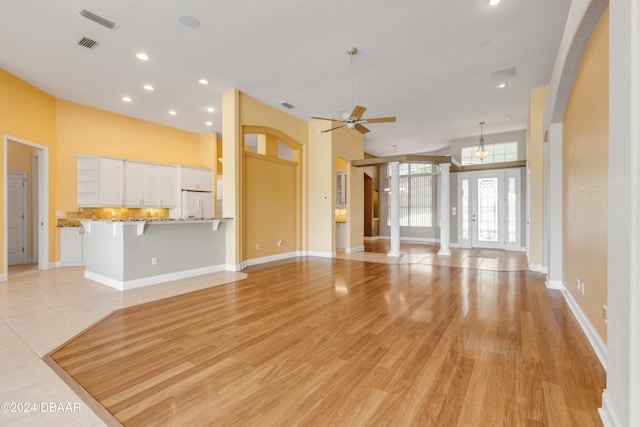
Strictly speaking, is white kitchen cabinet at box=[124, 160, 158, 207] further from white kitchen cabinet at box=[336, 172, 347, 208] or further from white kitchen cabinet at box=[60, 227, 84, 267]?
white kitchen cabinet at box=[336, 172, 347, 208]

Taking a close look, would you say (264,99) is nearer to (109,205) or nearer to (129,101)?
(129,101)

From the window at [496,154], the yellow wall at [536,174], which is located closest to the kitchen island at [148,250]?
the yellow wall at [536,174]

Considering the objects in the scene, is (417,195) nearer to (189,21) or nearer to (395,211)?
(395,211)

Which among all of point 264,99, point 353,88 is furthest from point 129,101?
point 353,88

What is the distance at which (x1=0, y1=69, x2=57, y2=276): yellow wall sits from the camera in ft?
17.6

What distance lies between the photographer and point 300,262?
7.43 metres

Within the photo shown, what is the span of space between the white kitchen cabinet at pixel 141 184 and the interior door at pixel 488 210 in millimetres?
10197

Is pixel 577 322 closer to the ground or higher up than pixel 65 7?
closer to the ground

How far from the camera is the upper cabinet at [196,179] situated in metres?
8.77

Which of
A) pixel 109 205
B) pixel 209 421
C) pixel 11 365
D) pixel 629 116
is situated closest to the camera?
pixel 629 116

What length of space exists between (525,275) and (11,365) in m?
7.41

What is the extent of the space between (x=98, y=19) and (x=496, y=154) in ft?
36.2

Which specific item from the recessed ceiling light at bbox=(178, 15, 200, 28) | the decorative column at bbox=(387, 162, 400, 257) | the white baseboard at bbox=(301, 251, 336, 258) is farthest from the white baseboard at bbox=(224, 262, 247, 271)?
the recessed ceiling light at bbox=(178, 15, 200, 28)

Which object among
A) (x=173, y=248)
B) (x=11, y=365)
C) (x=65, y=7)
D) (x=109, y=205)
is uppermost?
(x=65, y=7)
